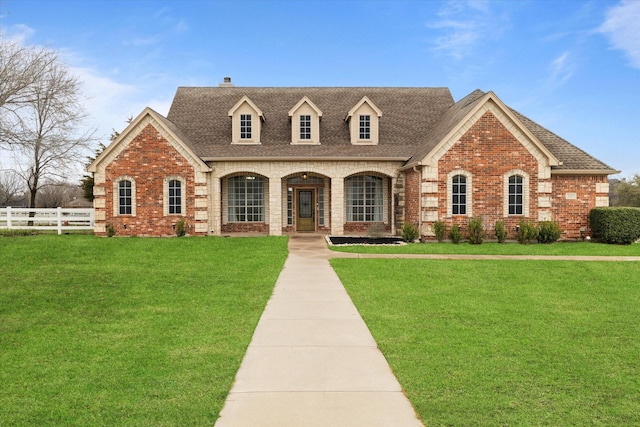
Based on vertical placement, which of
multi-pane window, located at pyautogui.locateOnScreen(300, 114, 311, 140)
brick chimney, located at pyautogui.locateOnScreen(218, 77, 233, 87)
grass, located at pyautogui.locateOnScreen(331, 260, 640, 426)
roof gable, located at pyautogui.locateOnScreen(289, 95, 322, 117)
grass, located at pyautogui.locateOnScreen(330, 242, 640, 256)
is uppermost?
brick chimney, located at pyautogui.locateOnScreen(218, 77, 233, 87)

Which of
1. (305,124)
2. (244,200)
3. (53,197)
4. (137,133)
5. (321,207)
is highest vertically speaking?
(305,124)

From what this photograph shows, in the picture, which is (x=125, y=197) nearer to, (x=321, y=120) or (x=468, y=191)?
(x=321, y=120)

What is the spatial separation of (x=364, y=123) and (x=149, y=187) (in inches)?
423

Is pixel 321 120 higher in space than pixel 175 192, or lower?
higher

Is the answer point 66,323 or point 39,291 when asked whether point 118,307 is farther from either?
point 39,291

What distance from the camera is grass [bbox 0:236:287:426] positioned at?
426 cm

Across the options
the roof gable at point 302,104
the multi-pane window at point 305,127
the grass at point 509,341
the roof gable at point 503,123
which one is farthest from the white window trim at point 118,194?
the roof gable at point 503,123

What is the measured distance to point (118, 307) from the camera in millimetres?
8211

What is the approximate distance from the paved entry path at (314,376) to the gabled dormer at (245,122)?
49.4ft

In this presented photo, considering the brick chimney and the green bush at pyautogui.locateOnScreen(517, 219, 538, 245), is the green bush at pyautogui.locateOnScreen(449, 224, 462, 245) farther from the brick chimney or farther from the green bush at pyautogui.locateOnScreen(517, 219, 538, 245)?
the brick chimney

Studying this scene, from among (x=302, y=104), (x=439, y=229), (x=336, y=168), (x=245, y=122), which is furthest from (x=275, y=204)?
(x=439, y=229)

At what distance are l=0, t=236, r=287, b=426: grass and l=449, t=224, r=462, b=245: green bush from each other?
821cm

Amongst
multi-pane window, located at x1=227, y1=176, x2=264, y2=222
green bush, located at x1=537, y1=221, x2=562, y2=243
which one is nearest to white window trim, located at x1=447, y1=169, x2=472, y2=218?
green bush, located at x1=537, y1=221, x2=562, y2=243

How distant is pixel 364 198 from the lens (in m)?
22.7
